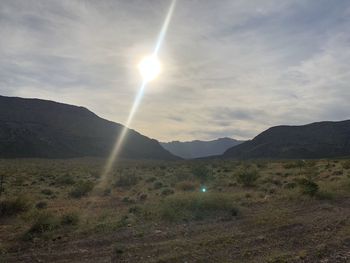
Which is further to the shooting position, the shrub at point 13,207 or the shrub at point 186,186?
the shrub at point 186,186

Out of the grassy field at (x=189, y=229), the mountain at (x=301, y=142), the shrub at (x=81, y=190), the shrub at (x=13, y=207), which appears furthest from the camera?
the mountain at (x=301, y=142)

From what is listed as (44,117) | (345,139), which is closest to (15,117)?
(44,117)

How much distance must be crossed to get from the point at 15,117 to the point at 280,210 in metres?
135

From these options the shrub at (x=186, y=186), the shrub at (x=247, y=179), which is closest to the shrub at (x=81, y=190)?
the shrub at (x=186, y=186)

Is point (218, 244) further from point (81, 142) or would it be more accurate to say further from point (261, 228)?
point (81, 142)

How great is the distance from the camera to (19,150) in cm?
11294

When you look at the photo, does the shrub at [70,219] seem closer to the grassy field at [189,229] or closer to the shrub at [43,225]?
the grassy field at [189,229]

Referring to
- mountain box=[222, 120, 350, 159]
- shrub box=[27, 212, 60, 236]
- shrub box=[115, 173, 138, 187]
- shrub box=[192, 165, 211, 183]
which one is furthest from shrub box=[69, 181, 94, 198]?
mountain box=[222, 120, 350, 159]

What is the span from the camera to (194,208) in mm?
15078

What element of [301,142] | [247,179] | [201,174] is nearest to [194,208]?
[247,179]

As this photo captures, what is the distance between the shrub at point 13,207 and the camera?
15.9 metres

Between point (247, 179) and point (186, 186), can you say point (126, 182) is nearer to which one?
point (186, 186)

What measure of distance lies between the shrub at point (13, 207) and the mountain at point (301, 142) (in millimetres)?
130197

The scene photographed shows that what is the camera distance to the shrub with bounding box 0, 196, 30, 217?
15883 millimetres
